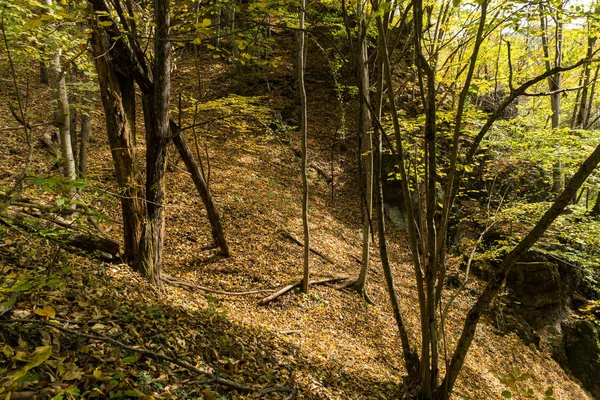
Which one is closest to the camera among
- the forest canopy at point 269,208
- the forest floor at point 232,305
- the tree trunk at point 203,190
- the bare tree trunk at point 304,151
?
the forest floor at point 232,305

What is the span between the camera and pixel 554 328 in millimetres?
10250

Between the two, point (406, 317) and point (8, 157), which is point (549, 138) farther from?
point (8, 157)

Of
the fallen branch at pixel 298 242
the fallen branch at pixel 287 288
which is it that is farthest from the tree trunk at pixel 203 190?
the fallen branch at pixel 298 242

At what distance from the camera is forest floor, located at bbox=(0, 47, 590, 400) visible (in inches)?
97.5

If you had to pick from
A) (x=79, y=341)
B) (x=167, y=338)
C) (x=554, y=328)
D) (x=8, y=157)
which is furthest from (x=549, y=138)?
(x=8, y=157)

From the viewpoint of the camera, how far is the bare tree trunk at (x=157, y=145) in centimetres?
420

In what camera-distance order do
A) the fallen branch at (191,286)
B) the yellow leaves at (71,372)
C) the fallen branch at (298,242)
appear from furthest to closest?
the fallen branch at (298,242) < the fallen branch at (191,286) < the yellow leaves at (71,372)

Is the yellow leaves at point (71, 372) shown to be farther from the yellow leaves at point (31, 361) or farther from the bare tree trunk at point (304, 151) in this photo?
the bare tree trunk at point (304, 151)

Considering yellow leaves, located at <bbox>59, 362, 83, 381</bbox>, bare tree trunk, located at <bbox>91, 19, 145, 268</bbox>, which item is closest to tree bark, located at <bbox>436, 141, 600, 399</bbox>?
yellow leaves, located at <bbox>59, 362, 83, 381</bbox>

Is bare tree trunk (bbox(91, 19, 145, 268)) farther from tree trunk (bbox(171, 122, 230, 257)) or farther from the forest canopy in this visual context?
tree trunk (bbox(171, 122, 230, 257))

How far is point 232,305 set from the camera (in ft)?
19.2

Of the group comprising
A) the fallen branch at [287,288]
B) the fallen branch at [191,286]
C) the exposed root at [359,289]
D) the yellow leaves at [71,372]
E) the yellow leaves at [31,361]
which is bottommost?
the exposed root at [359,289]

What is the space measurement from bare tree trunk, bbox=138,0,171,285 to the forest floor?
1.29 feet

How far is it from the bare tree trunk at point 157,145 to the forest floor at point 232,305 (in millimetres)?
392
